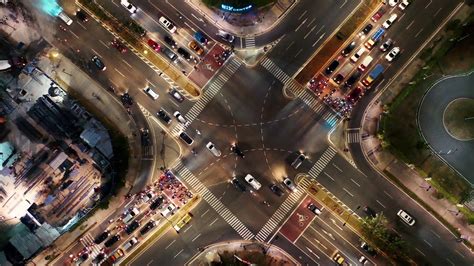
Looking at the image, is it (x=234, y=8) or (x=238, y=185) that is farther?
(x=234, y=8)

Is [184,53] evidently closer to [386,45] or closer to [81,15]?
[81,15]

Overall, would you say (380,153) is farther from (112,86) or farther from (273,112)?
(112,86)

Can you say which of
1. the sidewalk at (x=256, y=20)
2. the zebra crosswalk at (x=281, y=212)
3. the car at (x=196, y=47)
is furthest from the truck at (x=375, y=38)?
the car at (x=196, y=47)

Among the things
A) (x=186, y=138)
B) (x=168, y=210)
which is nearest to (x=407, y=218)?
(x=186, y=138)

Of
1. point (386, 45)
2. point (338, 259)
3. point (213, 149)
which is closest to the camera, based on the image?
point (338, 259)

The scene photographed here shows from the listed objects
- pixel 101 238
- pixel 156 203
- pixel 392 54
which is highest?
pixel 392 54

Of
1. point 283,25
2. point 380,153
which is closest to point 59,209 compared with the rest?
point 283,25

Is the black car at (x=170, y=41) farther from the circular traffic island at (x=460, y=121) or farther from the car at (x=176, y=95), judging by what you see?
the circular traffic island at (x=460, y=121)
